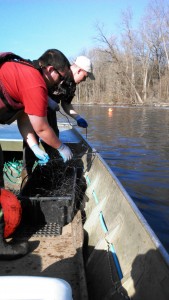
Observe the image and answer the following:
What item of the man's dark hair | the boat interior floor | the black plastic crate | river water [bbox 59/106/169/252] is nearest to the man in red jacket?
the man's dark hair

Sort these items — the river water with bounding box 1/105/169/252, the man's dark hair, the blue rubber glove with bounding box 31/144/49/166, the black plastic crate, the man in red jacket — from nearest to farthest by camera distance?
the man in red jacket
the man's dark hair
the blue rubber glove with bounding box 31/144/49/166
the black plastic crate
the river water with bounding box 1/105/169/252

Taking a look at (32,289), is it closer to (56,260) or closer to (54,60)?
(56,260)

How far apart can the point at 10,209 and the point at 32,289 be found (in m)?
1.64

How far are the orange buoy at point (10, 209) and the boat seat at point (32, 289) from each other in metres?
1.55

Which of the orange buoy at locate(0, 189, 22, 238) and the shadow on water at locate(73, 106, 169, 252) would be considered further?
the shadow on water at locate(73, 106, 169, 252)

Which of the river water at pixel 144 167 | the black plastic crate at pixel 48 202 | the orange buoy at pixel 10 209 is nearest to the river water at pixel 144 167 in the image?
the river water at pixel 144 167

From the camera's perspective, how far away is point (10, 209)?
2979 millimetres

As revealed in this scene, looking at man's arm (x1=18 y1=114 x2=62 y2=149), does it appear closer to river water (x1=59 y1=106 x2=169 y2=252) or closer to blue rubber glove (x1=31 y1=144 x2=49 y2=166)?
blue rubber glove (x1=31 y1=144 x2=49 y2=166)

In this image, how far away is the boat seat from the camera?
138cm

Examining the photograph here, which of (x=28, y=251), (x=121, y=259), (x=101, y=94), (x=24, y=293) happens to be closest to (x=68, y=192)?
(x=28, y=251)

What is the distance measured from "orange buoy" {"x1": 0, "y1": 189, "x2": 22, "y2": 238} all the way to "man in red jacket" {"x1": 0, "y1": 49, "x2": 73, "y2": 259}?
0.09 m

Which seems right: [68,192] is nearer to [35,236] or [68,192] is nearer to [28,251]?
[35,236]

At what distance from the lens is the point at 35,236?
134 inches

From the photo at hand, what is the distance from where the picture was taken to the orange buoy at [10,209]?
2965 mm
